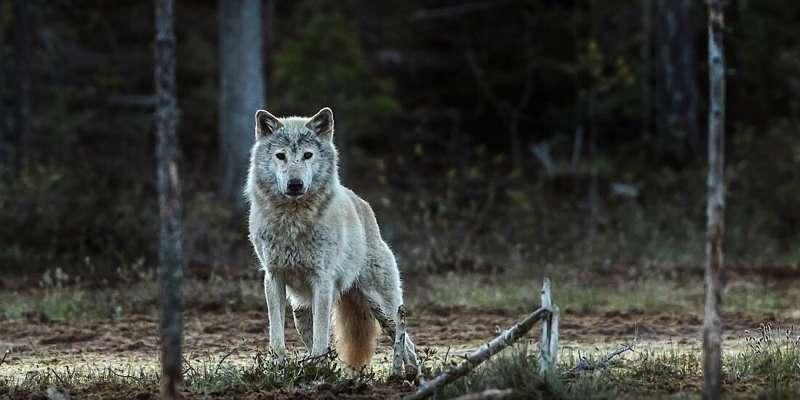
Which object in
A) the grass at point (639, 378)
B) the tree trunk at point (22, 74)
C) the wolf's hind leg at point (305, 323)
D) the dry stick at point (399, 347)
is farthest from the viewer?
the tree trunk at point (22, 74)

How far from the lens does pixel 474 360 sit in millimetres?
6422

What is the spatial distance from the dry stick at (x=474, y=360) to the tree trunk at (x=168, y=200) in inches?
54.8

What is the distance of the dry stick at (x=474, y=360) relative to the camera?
6.16 m

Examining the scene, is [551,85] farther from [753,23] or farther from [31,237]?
[31,237]

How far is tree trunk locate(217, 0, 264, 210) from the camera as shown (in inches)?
766

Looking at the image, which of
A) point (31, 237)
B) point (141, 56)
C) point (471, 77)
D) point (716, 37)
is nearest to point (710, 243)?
point (716, 37)

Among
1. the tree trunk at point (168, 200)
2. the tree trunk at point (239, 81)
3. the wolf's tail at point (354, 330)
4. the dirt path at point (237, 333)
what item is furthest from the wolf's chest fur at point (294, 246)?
the tree trunk at point (239, 81)

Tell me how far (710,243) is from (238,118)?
14575mm

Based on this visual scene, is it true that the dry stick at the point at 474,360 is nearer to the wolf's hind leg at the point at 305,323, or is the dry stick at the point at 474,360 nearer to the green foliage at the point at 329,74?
the wolf's hind leg at the point at 305,323

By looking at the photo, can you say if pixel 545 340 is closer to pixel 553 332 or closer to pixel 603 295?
pixel 553 332

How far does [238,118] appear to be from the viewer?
768 inches

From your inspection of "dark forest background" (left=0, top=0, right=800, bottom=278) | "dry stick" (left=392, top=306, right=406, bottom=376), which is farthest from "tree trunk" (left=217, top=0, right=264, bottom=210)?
"dry stick" (left=392, top=306, right=406, bottom=376)

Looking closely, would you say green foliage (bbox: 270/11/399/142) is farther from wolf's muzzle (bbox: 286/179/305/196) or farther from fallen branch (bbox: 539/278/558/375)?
fallen branch (bbox: 539/278/558/375)

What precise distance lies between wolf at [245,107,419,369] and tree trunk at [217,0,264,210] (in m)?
11.2
